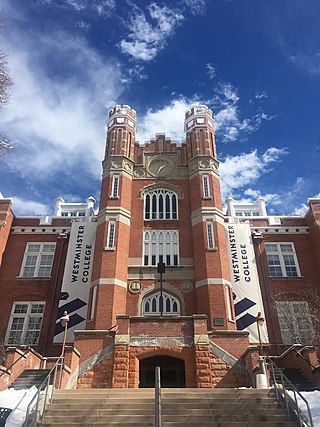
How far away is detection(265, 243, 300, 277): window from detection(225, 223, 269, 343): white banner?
188 centimetres

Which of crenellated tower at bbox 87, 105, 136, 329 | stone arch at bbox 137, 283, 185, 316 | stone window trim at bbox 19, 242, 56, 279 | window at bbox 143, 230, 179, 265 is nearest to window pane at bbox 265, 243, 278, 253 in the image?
window at bbox 143, 230, 179, 265

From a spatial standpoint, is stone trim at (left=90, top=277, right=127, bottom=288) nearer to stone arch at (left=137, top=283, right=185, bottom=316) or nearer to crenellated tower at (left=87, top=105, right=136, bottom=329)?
crenellated tower at (left=87, top=105, right=136, bottom=329)

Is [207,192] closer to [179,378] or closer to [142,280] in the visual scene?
[142,280]

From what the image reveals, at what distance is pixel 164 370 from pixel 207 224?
30.5ft

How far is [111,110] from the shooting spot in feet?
103

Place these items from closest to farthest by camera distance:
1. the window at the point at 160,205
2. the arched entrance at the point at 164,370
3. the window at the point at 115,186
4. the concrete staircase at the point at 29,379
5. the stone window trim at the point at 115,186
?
the concrete staircase at the point at 29,379, the arched entrance at the point at 164,370, the stone window trim at the point at 115,186, the window at the point at 115,186, the window at the point at 160,205

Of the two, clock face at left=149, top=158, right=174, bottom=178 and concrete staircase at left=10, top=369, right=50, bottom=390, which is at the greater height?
clock face at left=149, top=158, right=174, bottom=178

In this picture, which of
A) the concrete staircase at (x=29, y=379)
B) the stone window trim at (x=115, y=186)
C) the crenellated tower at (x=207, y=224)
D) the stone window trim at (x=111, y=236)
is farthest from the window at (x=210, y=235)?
the concrete staircase at (x=29, y=379)

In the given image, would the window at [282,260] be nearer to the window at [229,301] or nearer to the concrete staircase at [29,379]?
the window at [229,301]

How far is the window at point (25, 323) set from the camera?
75.5 feet

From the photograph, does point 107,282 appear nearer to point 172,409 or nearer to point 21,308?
point 21,308

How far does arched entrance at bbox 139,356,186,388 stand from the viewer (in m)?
19.3

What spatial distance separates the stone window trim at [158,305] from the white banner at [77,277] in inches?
144

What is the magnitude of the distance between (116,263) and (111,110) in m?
14.3
